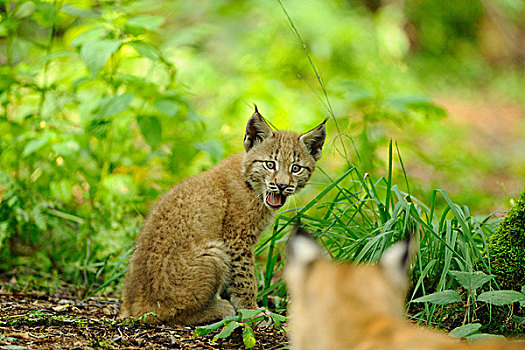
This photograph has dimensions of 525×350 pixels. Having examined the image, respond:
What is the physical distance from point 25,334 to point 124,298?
2.77 feet

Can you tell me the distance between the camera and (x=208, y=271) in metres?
4.33

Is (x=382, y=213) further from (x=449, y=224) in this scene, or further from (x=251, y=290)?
(x=251, y=290)

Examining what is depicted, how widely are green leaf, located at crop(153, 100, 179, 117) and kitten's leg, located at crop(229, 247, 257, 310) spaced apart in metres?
1.37

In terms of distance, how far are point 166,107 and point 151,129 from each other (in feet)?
1.21

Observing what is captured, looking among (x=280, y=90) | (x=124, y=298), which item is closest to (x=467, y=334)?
(x=124, y=298)

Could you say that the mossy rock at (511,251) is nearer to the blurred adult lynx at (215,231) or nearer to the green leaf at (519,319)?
the green leaf at (519,319)

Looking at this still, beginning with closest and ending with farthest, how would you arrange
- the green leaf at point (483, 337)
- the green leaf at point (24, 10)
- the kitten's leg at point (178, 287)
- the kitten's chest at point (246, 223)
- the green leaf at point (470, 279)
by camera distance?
the green leaf at point (483, 337) → the green leaf at point (470, 279) → the kitten's leg at point (178, 287) → the kitten's chest at point (246, 223) → the green leaf at point (24, 10)

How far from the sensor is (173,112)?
5.11m

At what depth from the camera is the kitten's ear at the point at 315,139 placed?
15.7 ft

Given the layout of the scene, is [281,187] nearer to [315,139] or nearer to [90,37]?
[315,139]

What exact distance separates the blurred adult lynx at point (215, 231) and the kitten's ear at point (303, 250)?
1.58m

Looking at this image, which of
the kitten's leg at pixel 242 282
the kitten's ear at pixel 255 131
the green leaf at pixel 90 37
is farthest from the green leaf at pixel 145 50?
the kitten's leg at pixel 242 282

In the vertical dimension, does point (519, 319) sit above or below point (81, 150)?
below

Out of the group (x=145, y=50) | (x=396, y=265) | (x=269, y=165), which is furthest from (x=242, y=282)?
(x=145, y=50)
